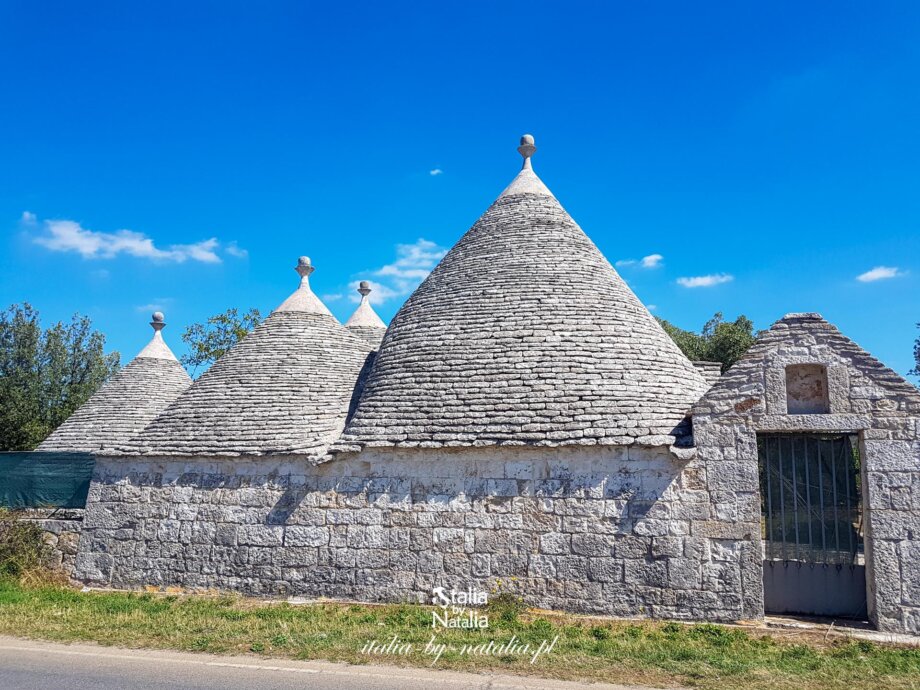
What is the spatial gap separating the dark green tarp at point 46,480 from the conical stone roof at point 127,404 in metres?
1.69

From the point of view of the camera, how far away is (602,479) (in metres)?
7.24

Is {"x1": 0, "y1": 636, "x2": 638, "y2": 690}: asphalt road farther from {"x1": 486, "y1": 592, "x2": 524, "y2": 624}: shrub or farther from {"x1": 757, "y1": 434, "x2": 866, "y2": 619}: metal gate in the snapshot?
{"x1": 757, "y1": 434, "x2": 866, "y2": 619}: metal gate

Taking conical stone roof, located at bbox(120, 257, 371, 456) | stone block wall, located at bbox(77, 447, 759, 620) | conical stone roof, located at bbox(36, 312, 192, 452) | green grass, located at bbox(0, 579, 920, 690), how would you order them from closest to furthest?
1. green grass, located at bbox(0, 579, 920, 690)
2. stone block wall, located at bbox(77, 447, 759, 620)
3. conical stone roof, located at bbox(120, 257, 371, 456)
4. conical stone roof, located at bbox(36, 312, 192, 452)

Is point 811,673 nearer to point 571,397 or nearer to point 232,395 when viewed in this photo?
point 571,397

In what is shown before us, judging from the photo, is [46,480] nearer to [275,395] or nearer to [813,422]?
[275,395]

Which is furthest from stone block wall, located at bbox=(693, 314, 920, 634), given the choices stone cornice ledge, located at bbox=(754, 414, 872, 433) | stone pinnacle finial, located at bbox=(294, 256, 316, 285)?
stone pinnacle finial, located at bbox=(294, 256, 316, 285)

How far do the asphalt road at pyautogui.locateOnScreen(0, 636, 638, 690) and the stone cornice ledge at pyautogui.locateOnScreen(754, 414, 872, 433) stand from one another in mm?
3295

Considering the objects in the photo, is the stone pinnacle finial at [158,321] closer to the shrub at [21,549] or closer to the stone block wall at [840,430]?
the shrub at [21,549]

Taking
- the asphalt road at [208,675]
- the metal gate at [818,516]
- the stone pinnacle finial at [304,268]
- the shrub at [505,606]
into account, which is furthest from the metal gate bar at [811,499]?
the stone pinnacle finial at [304,268]

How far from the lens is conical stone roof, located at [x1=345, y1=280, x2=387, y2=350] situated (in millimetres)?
16891

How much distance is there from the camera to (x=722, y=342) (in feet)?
76.0

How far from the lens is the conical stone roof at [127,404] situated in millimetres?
12578

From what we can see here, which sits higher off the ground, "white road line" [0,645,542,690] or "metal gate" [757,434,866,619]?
"metal gate" [757,434,866,619]

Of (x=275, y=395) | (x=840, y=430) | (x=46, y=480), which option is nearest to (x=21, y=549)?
(x=46, y=480)
